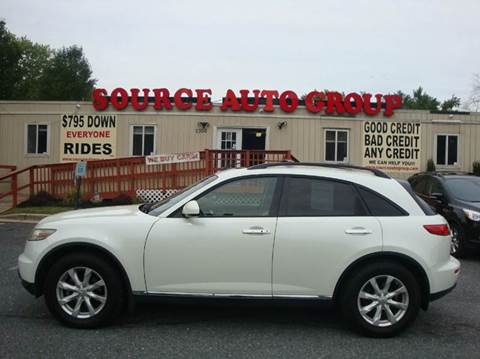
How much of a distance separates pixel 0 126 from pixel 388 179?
1689 cm

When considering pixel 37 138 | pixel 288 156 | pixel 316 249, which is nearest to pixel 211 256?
pixel 316 249

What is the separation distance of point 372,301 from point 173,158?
11135 millimetres

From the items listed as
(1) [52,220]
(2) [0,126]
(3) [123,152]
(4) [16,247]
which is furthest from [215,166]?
(1) [52,220]

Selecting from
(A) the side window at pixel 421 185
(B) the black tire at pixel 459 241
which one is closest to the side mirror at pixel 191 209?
(B) the black tire at pixel 459 241

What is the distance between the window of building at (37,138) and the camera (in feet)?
59.4

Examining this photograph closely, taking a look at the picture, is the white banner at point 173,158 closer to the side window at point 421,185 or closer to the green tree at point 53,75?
the side window at point 421,185

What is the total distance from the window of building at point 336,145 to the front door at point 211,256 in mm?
13511

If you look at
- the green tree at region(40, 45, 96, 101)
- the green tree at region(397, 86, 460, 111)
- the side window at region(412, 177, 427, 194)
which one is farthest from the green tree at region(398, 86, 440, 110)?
the side window at region(412, 177, 427, 194)

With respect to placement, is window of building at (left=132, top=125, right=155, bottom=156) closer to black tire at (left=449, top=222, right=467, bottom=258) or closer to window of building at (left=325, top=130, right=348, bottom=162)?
window of building at (left=325, top=130, right=348, bottom=162)

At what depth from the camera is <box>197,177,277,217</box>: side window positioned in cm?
473

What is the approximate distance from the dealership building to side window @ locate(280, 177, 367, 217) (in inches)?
502

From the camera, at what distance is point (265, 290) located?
455cm

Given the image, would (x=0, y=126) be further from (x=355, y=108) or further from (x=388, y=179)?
(x=388, y=179)

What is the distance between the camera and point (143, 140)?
1780 cm
